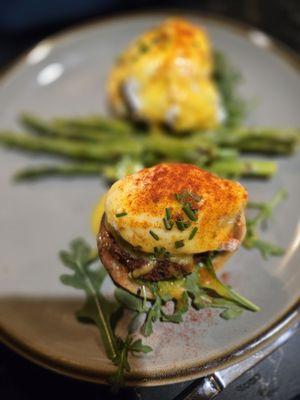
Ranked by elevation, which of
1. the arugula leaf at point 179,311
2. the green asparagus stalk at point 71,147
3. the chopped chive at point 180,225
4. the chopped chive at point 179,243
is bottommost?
the arugula leaf at point 179,311

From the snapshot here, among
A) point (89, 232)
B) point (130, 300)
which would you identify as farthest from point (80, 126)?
point (130, 300)

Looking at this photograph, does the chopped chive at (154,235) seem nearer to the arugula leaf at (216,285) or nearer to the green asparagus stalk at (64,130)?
the arugula leaf at (216,285)

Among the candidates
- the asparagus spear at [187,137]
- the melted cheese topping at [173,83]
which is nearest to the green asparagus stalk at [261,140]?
the asparagus spear at [187,137]

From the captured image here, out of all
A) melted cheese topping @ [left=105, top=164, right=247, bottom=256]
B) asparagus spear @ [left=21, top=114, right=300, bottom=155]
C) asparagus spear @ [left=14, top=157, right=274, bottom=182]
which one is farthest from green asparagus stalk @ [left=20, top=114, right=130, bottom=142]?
melted cheese topping @ [left=105, top=164, right=247, bottom=256]

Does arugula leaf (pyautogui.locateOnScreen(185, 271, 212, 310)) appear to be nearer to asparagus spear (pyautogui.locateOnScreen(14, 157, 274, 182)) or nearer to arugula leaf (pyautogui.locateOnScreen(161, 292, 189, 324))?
arugula leaf (pyautogui.locateOnScreen(161, 292, 189, 324))

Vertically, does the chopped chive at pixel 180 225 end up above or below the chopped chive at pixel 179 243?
above

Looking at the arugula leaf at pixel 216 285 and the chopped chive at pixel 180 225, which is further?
the arugula leaf at pixel 216 285
